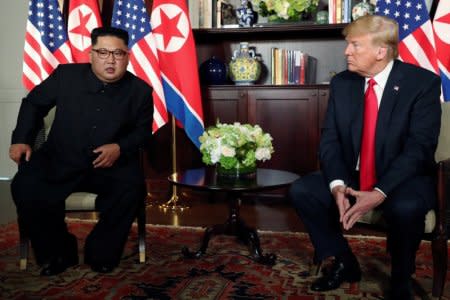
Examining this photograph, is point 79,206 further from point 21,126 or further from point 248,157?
point 248,157

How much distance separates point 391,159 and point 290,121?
6.31 ft

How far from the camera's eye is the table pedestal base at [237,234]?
255 centimetres

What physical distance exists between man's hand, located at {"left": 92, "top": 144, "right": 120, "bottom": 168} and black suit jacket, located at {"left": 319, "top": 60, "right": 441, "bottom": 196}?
950 mm

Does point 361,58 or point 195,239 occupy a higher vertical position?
point 361,58

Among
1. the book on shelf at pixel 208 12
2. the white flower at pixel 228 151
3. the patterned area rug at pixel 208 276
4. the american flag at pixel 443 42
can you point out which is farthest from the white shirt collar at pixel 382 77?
the book on shelf at pixel 208 12

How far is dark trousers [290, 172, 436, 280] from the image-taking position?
1.91 m

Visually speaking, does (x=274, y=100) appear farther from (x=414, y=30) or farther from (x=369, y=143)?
(x=369, y=143)

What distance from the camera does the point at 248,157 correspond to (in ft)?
8.26

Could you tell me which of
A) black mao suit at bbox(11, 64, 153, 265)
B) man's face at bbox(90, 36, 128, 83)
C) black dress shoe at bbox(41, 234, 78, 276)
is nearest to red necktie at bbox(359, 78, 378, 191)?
black mao suit at bbox(11, 64, 153, 265)

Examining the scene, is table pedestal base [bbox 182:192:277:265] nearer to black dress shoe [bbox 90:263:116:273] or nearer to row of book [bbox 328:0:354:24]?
black dress shoe [bbox 90:263:116:273]

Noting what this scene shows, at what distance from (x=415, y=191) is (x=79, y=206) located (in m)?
1.44

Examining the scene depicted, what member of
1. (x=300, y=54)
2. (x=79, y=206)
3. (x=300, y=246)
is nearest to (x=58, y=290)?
(x=79, y=206)

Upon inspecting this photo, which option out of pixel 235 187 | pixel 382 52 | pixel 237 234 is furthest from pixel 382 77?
pixel 237 234

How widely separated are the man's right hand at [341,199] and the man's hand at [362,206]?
26 mm
